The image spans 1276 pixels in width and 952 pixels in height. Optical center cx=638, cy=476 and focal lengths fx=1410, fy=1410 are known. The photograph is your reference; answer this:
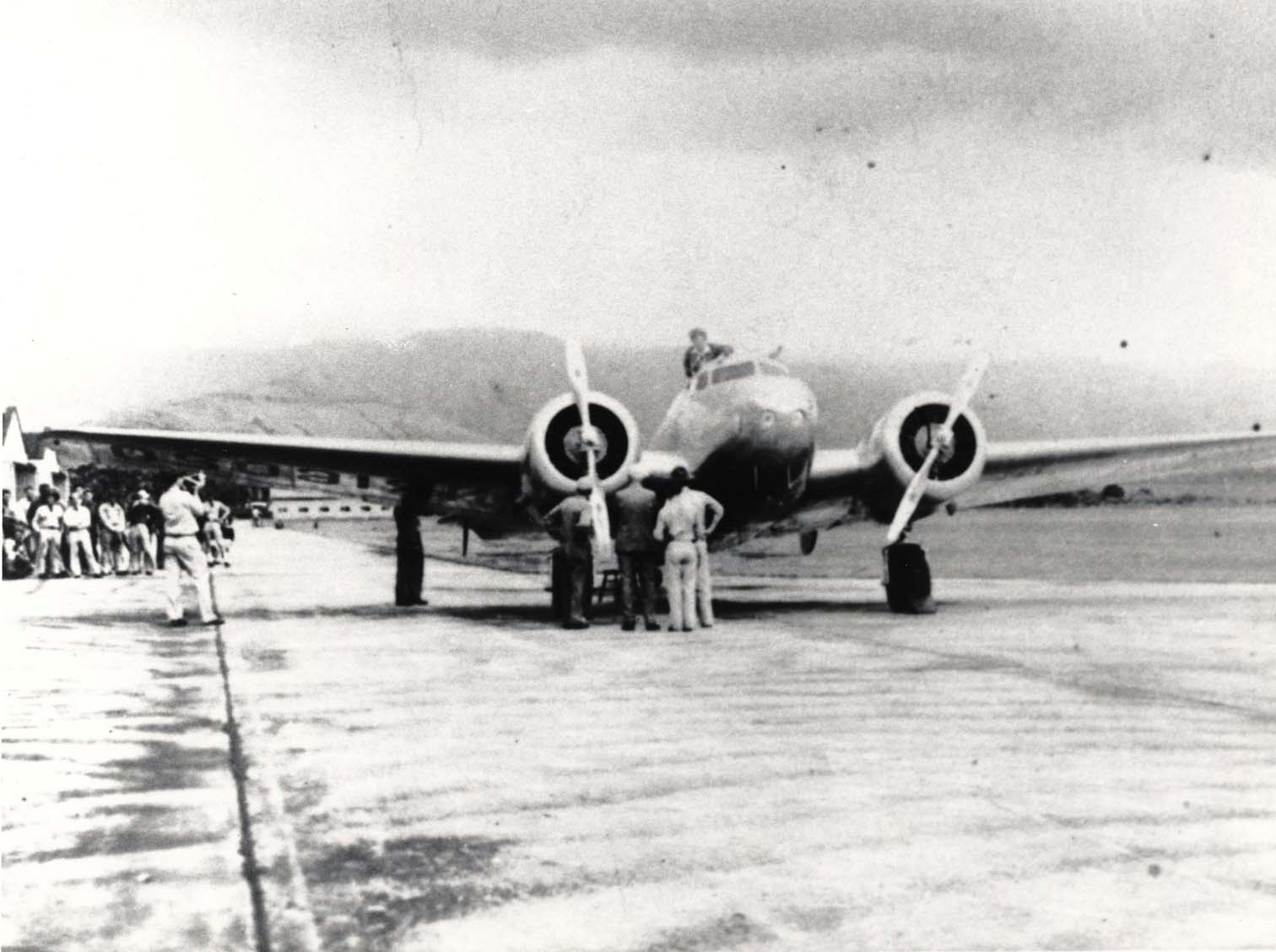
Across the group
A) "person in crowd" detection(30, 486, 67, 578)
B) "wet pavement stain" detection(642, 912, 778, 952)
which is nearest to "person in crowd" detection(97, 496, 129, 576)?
"person in crowd" detection(30, 486, 67, 578)

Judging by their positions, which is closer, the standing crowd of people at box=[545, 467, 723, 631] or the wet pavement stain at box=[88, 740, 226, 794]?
the wet pavement stain at box=[88, 740, 226, 794]

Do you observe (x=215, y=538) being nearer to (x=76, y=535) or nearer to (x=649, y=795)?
(x=76, y=535)

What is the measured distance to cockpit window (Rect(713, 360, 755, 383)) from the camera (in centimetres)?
1495

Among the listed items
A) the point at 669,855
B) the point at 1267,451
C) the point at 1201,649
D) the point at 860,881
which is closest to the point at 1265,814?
the point at 860,881

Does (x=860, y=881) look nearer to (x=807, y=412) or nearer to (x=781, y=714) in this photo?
(x=781, y=714)

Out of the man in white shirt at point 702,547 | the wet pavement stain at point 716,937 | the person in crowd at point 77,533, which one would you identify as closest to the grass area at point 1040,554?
the man in white shirt at point 702,547

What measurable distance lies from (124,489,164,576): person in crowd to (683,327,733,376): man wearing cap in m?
13.3

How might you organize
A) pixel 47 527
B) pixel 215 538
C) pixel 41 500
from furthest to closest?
1. pixel 215 538
2. pixel 41 500
3. pixel 47 527

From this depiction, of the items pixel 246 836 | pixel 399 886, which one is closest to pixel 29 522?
pixel 246 836

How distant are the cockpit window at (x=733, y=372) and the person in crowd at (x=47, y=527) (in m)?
13.9

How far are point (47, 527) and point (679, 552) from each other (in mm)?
14606

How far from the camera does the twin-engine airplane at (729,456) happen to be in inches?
579

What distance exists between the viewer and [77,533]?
24.6 metres

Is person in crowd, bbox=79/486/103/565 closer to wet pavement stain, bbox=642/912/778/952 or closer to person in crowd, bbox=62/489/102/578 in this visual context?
person in crowd, bbox=62/489/102/578
